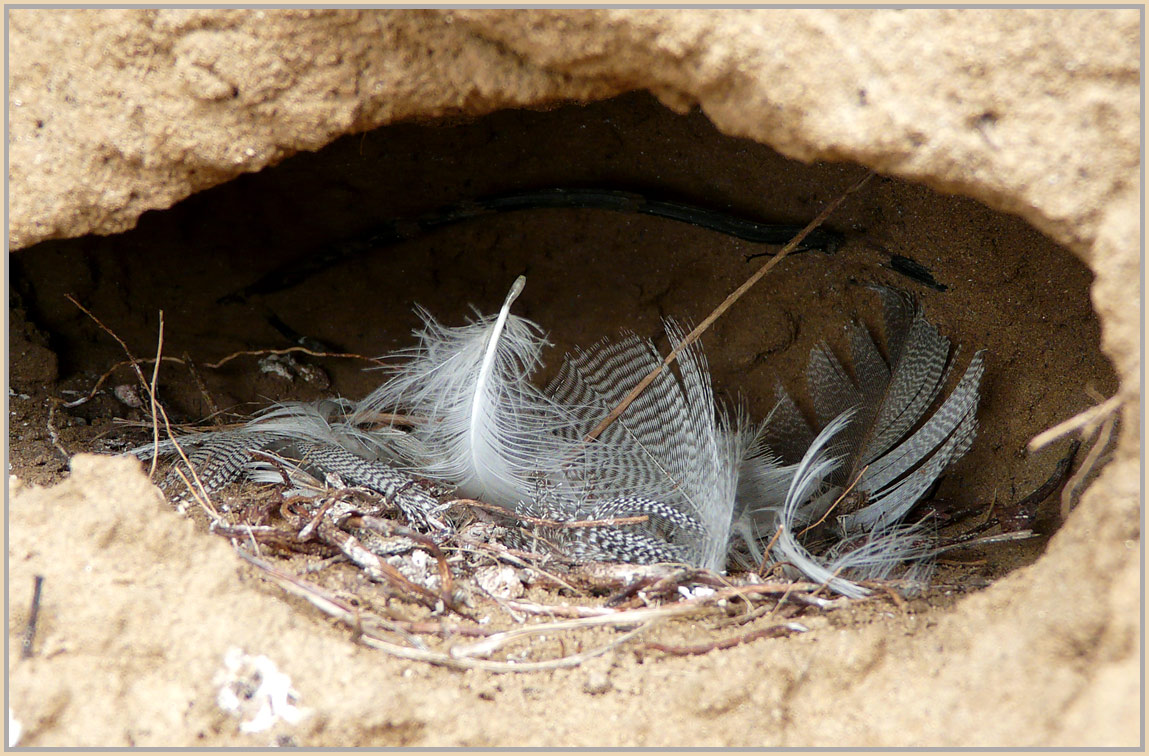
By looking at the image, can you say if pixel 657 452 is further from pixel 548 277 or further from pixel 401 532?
pixel 548 277

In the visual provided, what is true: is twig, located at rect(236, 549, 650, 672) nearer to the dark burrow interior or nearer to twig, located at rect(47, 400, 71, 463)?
twig, located at rect(47, 400, 71, 463)

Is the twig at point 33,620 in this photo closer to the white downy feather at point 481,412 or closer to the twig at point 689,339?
the white downy feather at point 481,412

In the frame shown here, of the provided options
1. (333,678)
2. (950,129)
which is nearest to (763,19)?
(950,129)

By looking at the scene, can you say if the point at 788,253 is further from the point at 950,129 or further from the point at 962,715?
the point at 962,715

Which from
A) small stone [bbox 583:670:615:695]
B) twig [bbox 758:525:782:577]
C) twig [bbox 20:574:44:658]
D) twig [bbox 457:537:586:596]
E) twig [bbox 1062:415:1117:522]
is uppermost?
twig [bbox 1062:415:1117:522]

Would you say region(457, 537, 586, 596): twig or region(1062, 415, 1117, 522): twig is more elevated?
region(1062, 415, 1117, 522): twig

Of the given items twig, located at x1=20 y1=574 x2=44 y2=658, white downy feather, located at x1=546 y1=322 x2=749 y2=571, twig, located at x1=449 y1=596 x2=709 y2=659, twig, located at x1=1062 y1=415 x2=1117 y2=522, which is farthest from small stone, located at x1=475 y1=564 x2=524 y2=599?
twig, located at x1=1062 y1=415 x2=1117 y2=522

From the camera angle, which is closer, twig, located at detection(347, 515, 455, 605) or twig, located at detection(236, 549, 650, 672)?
twig, located at detection(236, 549, 650, 672)
